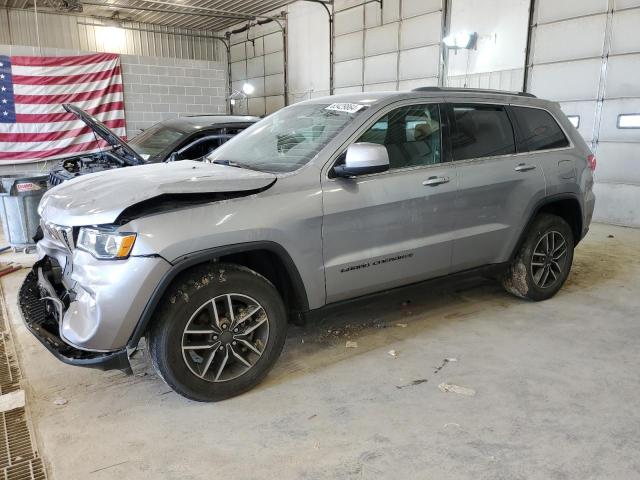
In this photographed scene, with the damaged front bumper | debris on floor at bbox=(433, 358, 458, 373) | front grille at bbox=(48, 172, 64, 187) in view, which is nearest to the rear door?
debris on floor at bbox=(433, 358, 458, 373)

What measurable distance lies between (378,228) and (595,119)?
23.6 feet

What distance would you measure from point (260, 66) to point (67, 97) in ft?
28.6

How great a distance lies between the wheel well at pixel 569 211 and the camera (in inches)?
163

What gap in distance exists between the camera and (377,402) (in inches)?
108

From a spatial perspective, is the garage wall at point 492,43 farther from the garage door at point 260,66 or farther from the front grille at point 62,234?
the front grille at point 62,234

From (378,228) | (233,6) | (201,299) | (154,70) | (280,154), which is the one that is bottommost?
(201,299)

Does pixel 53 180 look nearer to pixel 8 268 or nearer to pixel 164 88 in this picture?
pixel 8 268

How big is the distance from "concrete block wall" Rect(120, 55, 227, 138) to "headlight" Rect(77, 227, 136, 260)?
27.9 ft

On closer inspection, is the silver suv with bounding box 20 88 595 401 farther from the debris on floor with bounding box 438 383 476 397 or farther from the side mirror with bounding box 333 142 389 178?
the debris on floor with bounding box 438 383 476 397

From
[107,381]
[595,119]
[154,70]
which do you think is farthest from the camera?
[154,70]

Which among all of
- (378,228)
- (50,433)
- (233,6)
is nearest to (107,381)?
(50,433)

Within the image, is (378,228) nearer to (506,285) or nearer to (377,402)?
(377,402)

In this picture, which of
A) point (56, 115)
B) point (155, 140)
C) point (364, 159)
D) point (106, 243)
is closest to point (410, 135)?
point (364, 159)

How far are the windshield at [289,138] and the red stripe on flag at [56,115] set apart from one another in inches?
287
